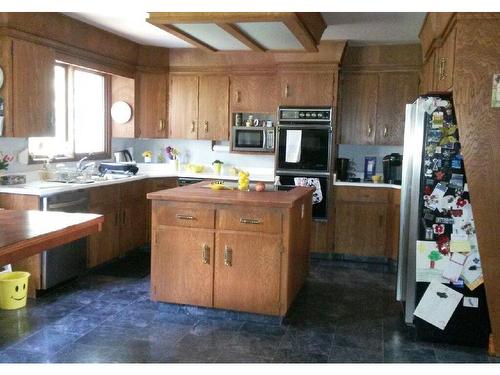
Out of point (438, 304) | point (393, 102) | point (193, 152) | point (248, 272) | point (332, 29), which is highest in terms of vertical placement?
point (332, 29)

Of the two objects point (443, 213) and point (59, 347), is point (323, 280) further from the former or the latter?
point (59, 347)

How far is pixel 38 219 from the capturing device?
8.23 feet

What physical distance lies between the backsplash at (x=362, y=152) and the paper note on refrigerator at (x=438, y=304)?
2796 millimetres

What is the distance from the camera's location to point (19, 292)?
147 inches

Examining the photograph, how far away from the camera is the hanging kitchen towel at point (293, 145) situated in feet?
18.1

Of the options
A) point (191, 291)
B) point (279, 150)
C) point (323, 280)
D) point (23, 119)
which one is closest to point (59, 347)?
point (191, 291)

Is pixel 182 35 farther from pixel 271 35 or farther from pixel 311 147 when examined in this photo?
pixel 311 147

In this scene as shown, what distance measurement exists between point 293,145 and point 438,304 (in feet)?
8.77

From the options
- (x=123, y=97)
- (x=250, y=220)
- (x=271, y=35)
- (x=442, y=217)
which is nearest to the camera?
(x=442, y=217)

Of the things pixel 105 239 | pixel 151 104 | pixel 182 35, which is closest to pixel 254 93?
pixel 151 104

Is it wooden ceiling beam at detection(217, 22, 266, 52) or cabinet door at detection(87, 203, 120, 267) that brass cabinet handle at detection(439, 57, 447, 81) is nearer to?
wooden ceiling beam at detection(217, 22, 266, 52)

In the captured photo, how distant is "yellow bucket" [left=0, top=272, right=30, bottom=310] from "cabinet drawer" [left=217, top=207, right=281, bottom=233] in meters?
1.54

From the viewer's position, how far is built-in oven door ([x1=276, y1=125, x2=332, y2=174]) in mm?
5461

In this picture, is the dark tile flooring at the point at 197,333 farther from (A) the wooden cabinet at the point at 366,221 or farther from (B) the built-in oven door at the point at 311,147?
(B) the built-in oven door at the point at 311,147
